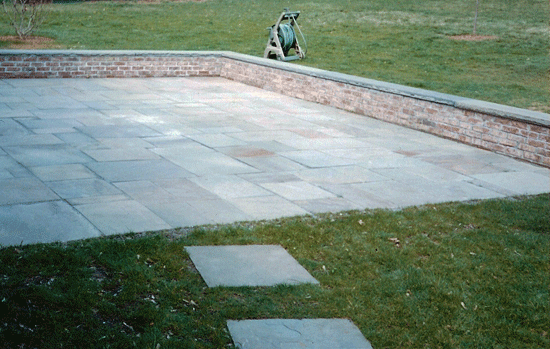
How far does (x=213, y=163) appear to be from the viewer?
7.26m

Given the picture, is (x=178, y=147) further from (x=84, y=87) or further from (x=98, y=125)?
(x=84, y=87)

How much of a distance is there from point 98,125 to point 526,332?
659 centimetres

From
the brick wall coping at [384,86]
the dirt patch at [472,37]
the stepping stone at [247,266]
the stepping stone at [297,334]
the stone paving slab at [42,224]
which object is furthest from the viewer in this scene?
the dirt patch at [472,37]

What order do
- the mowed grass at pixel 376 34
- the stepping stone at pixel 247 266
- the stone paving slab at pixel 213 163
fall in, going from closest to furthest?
the stepping stone at pixel 247 266
the stone paving slab at pixel 213 163
the mowed grass at pixel 376 34

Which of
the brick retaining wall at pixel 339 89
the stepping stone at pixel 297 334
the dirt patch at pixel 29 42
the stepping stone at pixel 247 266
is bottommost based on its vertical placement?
the stepping stone at pixel 297 334

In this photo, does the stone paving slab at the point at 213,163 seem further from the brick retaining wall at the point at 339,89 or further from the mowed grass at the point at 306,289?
the mowed grass at the point at 306,289

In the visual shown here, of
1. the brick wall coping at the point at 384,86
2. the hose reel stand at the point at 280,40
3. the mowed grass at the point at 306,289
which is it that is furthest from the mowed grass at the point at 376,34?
the mowed grass at the point at 306,289

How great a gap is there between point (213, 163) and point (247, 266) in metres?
2.90

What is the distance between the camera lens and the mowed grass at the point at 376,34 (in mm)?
14328

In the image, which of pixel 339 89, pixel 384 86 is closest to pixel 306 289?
pixel 384 86

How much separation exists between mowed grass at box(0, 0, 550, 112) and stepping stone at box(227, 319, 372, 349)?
8.74 m

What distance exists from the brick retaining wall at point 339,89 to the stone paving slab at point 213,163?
0.24 m

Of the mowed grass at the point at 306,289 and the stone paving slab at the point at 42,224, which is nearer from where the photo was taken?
the mowed grass at the point at 306,289

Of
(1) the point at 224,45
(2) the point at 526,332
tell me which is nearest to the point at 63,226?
(2) the point at 526,332
